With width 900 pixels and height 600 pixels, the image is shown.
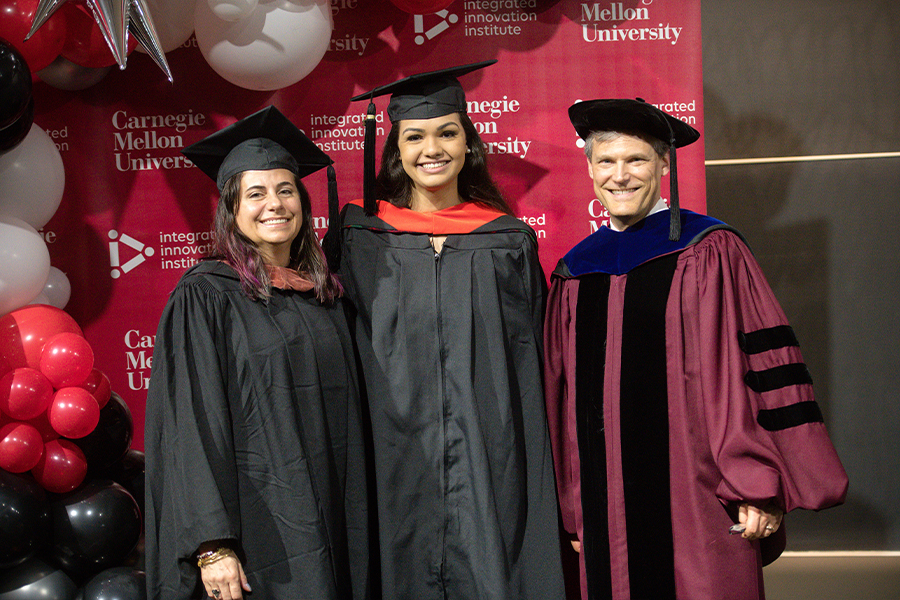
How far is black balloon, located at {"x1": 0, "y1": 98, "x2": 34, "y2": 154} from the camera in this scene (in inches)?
98.0

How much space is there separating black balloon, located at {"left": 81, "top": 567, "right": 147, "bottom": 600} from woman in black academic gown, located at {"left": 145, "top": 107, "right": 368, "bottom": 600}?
1.53 feet

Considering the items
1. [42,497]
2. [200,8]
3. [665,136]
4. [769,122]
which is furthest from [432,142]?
[769,122]

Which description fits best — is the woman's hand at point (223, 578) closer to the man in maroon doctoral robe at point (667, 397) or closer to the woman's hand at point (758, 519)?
the man in maroon doctoral robe at point (667, 397)

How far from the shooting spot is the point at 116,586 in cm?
256

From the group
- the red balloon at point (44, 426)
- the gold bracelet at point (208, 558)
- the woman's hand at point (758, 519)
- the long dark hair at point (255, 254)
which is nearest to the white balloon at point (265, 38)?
the long dark hair at point (255, 254)

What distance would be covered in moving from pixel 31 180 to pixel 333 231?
1.17 m

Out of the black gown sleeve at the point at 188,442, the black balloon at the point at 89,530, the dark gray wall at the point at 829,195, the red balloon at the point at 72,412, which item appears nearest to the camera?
the black gown sleeve at the point at 188,442

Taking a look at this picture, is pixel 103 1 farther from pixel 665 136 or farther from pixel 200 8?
pixel 665 136

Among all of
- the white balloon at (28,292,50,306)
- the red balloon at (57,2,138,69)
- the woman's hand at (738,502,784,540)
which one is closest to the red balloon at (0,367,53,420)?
the white balloon at (28,292,50,306)

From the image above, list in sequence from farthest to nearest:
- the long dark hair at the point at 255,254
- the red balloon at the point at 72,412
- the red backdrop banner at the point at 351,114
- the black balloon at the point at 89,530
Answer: the red backdrop banner at the point at 351,114
the black balloon at the point at 89,530
the red balloon at the point at 72,412
the long dark hair at the point at 255,254

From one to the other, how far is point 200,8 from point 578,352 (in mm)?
1961

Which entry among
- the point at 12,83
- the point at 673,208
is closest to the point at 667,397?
the point at 673,208

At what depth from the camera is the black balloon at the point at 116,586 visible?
2.55 meters

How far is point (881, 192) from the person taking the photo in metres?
3.73
